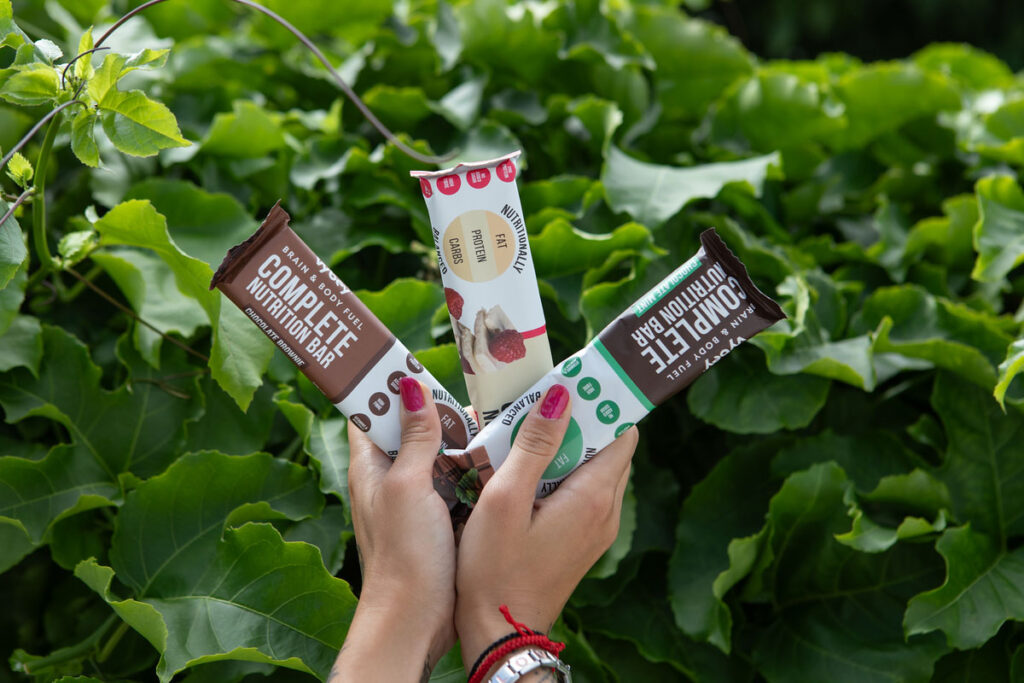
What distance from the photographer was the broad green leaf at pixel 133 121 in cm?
60

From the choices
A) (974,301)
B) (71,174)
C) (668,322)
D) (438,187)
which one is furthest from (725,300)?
(71,174)

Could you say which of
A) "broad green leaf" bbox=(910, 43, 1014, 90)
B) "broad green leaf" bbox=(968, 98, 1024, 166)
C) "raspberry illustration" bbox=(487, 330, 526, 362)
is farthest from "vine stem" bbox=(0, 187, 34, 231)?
"broad green leaf" bbox=(910, 43, 1014, 90)

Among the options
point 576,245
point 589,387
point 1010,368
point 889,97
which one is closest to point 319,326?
point 589,387

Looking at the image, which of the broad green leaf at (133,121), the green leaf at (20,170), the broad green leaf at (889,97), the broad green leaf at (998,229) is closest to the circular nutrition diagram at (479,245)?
the broad green leaf at (133,121)

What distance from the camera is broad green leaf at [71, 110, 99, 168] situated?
1.94 feet

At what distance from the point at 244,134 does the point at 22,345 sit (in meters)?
0.31

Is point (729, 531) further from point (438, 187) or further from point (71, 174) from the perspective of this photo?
point (71, 174)

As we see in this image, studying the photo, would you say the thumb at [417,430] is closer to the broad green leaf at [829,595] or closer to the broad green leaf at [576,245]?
the broad green leaf at [576,245]

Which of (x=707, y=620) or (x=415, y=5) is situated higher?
(x=415, y=5)

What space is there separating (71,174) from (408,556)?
71cm

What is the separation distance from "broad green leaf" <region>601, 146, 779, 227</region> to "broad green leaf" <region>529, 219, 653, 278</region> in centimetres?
3

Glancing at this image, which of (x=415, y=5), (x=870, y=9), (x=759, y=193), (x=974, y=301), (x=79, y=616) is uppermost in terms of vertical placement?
(x=415, y=5)

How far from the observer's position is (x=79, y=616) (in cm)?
82

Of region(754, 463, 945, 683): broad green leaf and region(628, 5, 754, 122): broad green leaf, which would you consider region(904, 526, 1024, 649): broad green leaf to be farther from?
region(628, 5, 754, 122): broad green leaf
